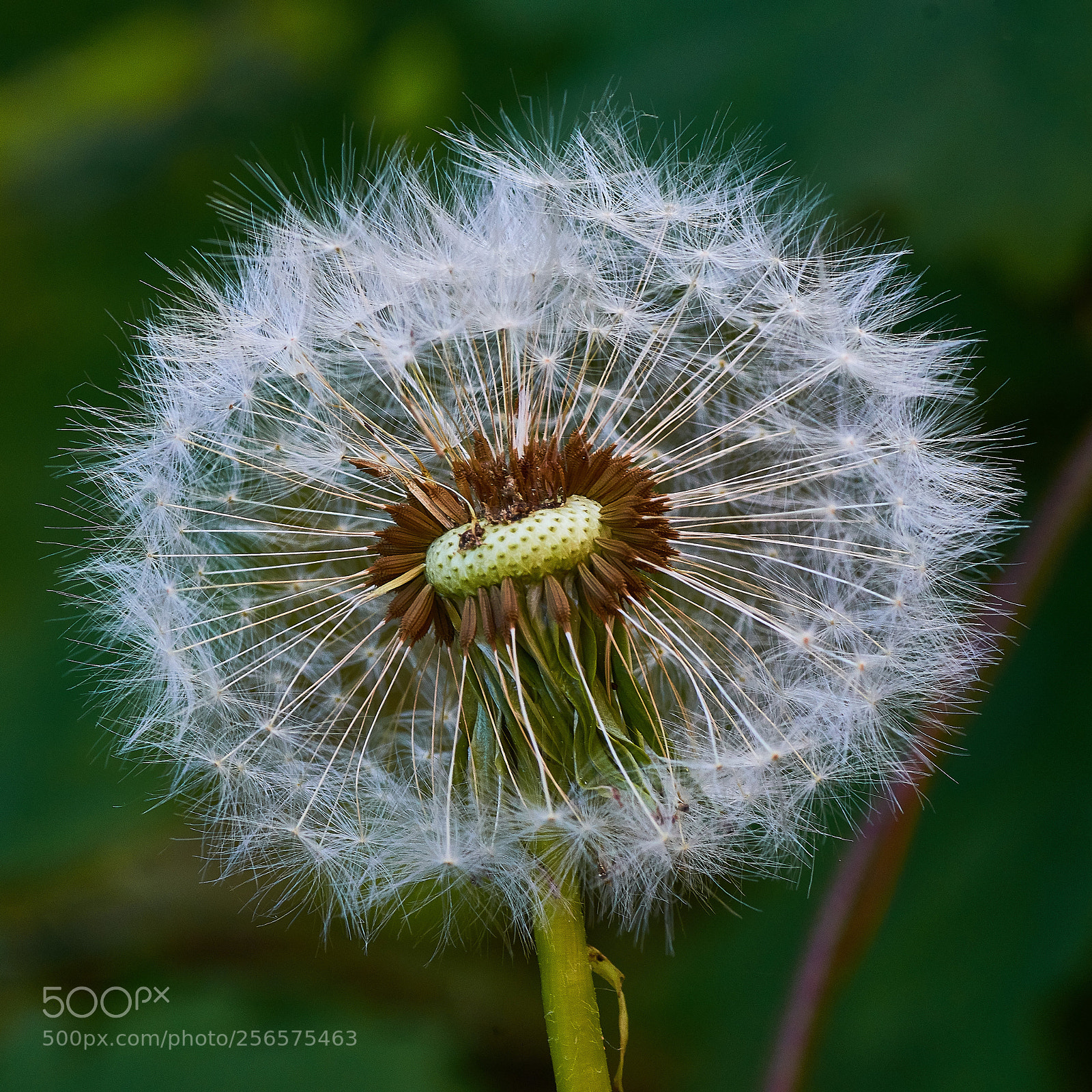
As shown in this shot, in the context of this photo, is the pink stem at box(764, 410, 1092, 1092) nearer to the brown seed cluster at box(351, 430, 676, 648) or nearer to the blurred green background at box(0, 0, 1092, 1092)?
the blurred green background at box(0, 0, 1092, 1092)

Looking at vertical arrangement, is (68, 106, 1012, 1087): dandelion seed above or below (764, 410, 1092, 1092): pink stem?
above

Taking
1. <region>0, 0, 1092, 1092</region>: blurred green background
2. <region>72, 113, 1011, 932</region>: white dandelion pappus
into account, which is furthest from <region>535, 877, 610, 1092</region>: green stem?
<region>0, 0, 1092, 1092</region>: blurred green background

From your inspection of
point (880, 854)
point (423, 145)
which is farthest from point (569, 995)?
point (423, 145)

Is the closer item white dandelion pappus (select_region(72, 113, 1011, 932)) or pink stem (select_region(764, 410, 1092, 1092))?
white dandelion pappus (select_region(72, 113, 1011, 932))

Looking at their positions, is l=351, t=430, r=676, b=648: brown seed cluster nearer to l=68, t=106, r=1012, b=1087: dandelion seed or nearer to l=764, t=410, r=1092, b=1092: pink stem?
l=68, t=106, r=1012, b=1087: dandelion seed

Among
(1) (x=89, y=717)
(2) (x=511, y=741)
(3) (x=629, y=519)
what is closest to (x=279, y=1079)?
(1) (x=89, y=717)

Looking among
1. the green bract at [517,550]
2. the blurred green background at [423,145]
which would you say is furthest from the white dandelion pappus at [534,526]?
the blurred green background at [423,145]

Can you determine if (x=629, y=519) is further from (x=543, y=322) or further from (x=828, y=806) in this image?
(x=828, y=806)
